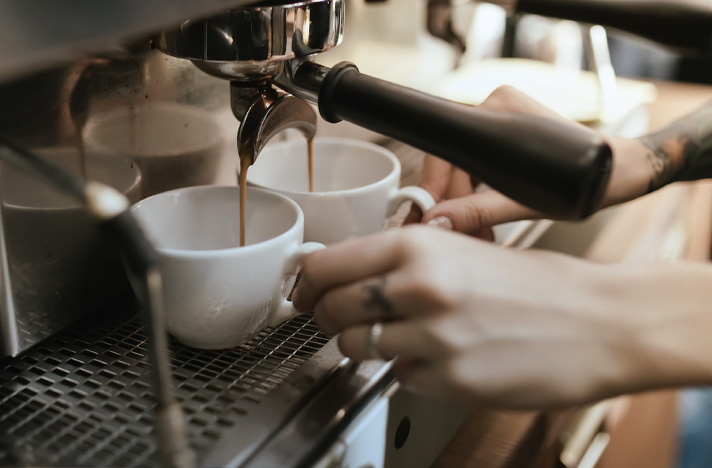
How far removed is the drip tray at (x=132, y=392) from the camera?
0.34 meters

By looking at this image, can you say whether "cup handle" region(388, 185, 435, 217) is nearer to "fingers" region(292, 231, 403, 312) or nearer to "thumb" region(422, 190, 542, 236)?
"thumb" region(422, 190, 542, 236)

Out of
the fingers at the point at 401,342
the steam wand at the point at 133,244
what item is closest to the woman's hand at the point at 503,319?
the fingers at the point at 401,342

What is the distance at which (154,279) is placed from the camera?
0.85 ft

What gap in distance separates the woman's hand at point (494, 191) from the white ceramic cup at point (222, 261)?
11 cm

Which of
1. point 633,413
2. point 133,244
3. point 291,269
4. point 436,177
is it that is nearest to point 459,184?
point 436,177

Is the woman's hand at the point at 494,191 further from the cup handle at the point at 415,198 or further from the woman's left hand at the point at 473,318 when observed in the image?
the woman's left hand at the point at 473,318

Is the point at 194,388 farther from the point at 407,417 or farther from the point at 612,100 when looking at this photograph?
the point at 612,100

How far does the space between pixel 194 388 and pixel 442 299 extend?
0.15m

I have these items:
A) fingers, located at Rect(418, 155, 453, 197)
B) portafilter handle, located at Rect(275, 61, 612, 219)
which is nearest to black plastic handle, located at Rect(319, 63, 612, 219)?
portafilter handle, located at Rect(275, 61, 612, 219)

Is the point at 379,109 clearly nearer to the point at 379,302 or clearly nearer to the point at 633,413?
the point at 379,302

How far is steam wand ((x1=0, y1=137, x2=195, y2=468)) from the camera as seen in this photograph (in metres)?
0.25

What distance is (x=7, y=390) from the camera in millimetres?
388

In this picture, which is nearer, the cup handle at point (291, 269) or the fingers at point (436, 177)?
the cup handle at point (291, 269)

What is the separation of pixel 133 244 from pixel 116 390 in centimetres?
16
